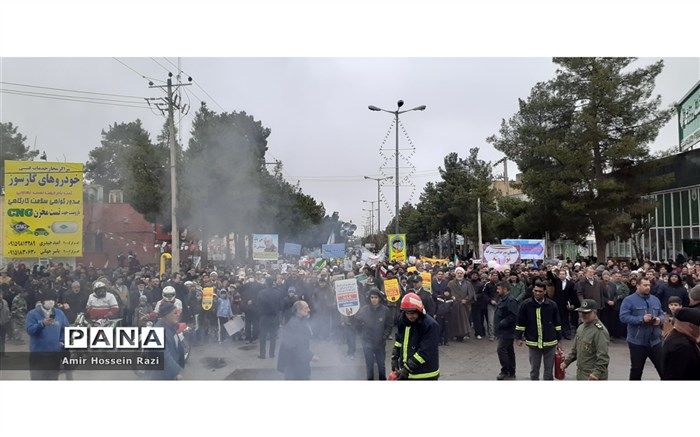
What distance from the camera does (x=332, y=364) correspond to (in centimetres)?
1008

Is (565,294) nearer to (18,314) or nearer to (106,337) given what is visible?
(106,337)

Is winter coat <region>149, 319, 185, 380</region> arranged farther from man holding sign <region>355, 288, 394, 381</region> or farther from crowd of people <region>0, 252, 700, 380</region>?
man holding sign <region>355, 288, 394, 381</region>

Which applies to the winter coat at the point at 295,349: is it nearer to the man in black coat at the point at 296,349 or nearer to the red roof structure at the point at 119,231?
the man in black coat at the point at 296,349

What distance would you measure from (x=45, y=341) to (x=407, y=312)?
4.93 m

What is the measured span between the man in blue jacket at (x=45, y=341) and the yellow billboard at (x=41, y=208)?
3.23 meters

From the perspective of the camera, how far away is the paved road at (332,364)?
8930 mm

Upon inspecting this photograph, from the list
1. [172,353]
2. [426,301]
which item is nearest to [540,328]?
[426,301]

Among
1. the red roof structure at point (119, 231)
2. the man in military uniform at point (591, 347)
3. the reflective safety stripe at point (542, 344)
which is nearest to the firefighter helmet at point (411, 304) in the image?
the man in military uniform at point (591, 347)

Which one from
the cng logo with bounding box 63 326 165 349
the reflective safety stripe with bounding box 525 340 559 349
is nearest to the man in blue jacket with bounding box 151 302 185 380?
the cng logo with bounding box 63 326 165 349

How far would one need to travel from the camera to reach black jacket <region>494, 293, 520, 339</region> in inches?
354

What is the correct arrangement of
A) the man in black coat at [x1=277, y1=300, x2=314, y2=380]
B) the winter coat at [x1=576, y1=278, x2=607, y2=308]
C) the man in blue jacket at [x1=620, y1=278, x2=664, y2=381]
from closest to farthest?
the man in blue jacket at [x1=620, y1=278, x2=664, y2=381]
the man in black coat at [x1=277, y1=300, x2=314, y2=380]
the winter coat at [x1=576, y1=278, x2=607, y2=308]

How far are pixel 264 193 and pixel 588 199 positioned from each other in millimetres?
11458

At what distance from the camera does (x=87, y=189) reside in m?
33.0

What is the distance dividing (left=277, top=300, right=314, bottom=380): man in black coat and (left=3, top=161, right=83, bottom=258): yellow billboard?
5464mm
